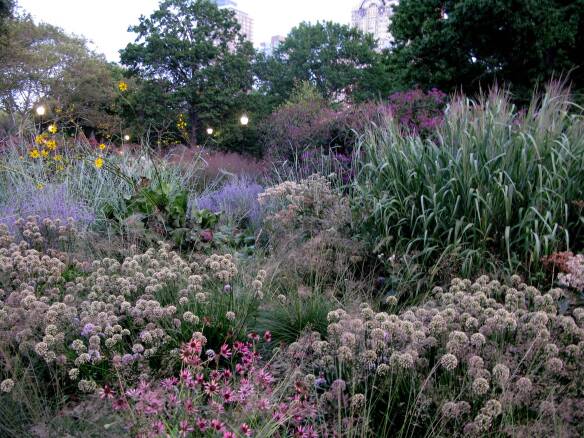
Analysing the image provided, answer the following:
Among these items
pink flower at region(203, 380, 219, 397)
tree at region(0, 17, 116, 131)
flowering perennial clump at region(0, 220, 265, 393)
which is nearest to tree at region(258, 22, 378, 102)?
tree at region(0, 17, 116, 131)

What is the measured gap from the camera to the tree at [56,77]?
26.8 meters

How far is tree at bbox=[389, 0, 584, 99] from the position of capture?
587 inches

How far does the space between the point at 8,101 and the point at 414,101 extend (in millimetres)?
24767

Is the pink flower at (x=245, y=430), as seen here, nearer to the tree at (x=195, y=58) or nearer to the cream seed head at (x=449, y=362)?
the cream seed head at (x=449, y=362)

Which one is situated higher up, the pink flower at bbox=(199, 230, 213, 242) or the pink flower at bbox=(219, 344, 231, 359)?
the pink flower at bbox=(219, 344, 231, 359)

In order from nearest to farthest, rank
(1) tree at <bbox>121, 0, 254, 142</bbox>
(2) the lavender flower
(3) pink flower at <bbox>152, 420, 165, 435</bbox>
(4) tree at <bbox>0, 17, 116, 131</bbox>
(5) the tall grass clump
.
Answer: (3) pink flower at <bbox>152, 420, 165, 435</bbox>, (5) the tall grass clump, (2) the lavender flower, (4) tree at <bbox>0, 17, 116, 131</bbox>, (1) tree at <bbox>121, 0, 254, 142</bbox>

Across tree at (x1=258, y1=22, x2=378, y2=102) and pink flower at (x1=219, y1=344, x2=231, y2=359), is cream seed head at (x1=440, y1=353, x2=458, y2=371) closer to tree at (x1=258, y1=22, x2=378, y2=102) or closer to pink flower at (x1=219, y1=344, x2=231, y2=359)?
pink flower at (x1=219, y1=344, x2=231, y2=359)

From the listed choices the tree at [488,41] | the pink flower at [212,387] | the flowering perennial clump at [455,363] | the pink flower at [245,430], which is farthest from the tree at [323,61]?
the pink flower at [245,430]

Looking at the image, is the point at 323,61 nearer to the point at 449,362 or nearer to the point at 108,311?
→ the point at 108,311

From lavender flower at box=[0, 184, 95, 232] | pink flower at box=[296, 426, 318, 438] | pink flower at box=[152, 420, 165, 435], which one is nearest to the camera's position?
pink flower at box=[152, 420, 165, 435]

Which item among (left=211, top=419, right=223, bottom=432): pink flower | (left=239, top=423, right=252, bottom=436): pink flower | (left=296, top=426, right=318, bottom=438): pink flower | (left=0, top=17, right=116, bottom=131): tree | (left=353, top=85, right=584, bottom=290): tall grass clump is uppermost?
(left=0, top=17, right=116, bottom=131): tree

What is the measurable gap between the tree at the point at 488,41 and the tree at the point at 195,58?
16.5 meters

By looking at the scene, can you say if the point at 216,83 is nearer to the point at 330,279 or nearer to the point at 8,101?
the point at 8,101

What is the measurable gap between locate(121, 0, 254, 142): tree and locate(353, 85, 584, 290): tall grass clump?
2805cm
